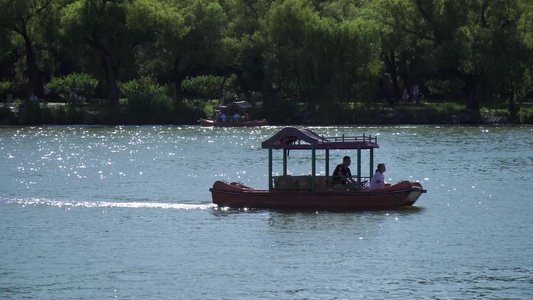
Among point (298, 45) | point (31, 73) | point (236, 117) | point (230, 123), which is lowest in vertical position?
point (230, 123)

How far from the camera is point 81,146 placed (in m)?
85.4

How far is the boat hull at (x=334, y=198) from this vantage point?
41219 mm

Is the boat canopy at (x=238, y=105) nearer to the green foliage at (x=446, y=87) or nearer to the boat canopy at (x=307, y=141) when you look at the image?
the green foliage at (x=446, y=87)

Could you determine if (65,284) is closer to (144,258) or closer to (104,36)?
(144,258)

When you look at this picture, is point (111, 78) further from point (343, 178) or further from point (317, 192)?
point (317, 192)

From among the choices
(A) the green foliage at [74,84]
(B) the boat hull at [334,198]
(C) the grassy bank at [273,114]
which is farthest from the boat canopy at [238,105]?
(B) the boat hull at [334,198]

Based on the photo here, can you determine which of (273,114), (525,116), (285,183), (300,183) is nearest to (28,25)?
(273,114)

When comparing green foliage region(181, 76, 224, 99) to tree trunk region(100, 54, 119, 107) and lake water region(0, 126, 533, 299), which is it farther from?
lake water region(0, 126, 533, 299)

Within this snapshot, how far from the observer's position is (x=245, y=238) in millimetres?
37156

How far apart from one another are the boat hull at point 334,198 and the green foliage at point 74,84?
6545 cm

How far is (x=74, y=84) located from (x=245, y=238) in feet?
232

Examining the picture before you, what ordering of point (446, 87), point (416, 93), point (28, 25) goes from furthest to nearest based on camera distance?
point (416, 93)
point (446, 87)
point (28, 25)

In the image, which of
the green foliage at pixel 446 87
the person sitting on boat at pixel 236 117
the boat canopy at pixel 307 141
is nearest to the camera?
the boat canopy at pixel 307 141

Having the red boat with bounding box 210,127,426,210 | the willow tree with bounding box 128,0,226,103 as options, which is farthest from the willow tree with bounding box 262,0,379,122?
the red boat with bounding box 210,127,426,210
